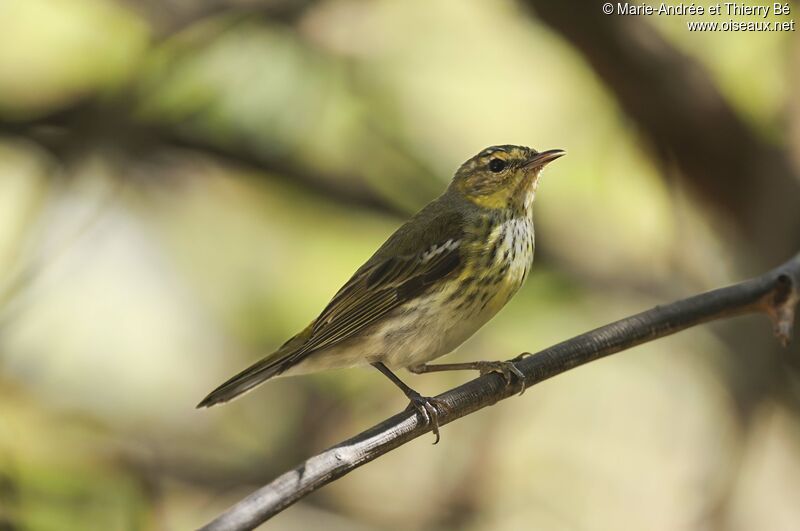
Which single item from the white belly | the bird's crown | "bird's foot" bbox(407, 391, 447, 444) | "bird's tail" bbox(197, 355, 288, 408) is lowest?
"bird's foot" bbox(407, 391, 447, 444)

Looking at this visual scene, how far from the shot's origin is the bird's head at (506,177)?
3.50 m

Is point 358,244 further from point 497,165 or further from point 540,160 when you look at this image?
point 540,160

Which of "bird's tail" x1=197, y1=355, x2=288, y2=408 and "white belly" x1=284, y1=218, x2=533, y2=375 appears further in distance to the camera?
"white belly" x1=284, y1=218, x2=533, y2=375

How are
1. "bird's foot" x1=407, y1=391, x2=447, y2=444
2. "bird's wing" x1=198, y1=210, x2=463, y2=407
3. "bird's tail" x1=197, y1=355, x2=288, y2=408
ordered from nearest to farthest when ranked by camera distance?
1. "bird's foot" x1=407, y1=391, x2=447, y2=444
2. "bird's tail" x1=197, y1=355, x2=288, y2=408
3. "bird's wing" x1=198, y1=210, x2=463, y2=407

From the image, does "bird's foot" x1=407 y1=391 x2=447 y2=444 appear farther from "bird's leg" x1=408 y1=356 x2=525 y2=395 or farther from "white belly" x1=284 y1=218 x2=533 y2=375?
"white belly" x1=284 y1=218 x2=533 y2=375

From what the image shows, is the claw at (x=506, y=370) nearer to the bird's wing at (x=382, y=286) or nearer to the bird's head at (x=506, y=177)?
the bird's wing at (x=382, y=286)

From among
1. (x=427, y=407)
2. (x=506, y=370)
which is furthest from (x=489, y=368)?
(x=427, y=407)

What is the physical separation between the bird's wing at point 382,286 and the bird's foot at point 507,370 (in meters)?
0.35

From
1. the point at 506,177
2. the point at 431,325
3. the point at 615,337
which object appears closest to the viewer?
the point at 615,337

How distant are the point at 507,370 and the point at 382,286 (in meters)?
0.89

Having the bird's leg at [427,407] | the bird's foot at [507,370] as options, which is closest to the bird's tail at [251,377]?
the bird's leg at [427,407]

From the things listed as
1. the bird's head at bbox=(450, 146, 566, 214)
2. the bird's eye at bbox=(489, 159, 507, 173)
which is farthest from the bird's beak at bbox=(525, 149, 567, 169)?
the bird's eye at bbox=(489, 159, 507, 173)

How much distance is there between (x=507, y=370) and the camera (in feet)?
8.56

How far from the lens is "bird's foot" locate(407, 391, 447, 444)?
229 centimetres
